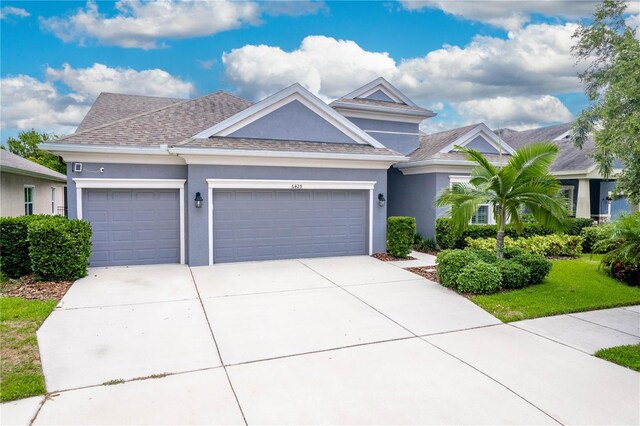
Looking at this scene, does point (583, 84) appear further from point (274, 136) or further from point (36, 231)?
point (36, 231)

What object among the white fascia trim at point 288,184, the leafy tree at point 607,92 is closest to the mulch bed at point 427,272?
the white fascia trim at point 288,184

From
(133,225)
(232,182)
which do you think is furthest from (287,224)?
(133,225)

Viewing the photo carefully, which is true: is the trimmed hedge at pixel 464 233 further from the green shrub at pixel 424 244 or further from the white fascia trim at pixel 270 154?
the white fascia trim at pixel 270 154

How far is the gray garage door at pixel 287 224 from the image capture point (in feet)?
36.2

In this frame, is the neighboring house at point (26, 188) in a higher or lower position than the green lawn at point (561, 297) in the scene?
higher

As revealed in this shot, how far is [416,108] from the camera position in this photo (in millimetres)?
16422

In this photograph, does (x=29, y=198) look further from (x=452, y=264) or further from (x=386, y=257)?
(x=452, y=264)

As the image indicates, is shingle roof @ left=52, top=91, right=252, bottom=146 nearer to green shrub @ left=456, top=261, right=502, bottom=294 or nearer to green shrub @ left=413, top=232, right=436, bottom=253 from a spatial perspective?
green shrub @ left=413, top=232, right=436, bottom=253

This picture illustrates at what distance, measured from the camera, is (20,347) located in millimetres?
5016

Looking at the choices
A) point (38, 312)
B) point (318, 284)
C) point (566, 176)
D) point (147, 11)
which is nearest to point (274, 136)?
point (318, 284)

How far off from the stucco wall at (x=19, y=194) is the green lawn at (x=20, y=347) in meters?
9.48

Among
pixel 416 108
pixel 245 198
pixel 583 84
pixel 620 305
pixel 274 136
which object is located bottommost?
pixel 620 305

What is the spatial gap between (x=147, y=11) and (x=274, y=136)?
19.5ft

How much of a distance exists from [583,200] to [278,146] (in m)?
15.4
